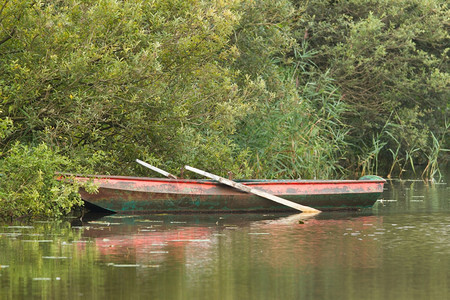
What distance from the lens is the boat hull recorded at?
16.5 metres

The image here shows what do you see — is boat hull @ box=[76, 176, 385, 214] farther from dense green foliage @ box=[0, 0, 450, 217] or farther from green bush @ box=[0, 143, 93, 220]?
dense green foliage @ box=[0, 0, 450, 217]

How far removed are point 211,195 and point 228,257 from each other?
6.32 m

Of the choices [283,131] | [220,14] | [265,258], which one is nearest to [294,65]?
[283,131]

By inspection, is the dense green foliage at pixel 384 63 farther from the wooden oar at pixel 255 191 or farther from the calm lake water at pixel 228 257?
the calm lake water at pixel 228 257

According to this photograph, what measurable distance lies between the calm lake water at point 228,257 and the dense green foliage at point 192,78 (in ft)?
7.37

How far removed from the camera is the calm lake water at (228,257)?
8.65m

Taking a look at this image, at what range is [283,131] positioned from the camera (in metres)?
22.3

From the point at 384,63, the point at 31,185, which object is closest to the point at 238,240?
the point at 31,185

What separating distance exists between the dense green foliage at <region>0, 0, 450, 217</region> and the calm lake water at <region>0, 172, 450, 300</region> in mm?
2246

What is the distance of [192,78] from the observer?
1895cm

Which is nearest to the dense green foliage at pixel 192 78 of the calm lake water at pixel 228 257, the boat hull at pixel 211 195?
the boat hull at pixel 211 195

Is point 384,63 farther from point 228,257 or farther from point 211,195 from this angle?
point 228,257

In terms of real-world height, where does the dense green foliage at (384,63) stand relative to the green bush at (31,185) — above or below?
above

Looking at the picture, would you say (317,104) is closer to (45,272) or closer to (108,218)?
(108,218)
